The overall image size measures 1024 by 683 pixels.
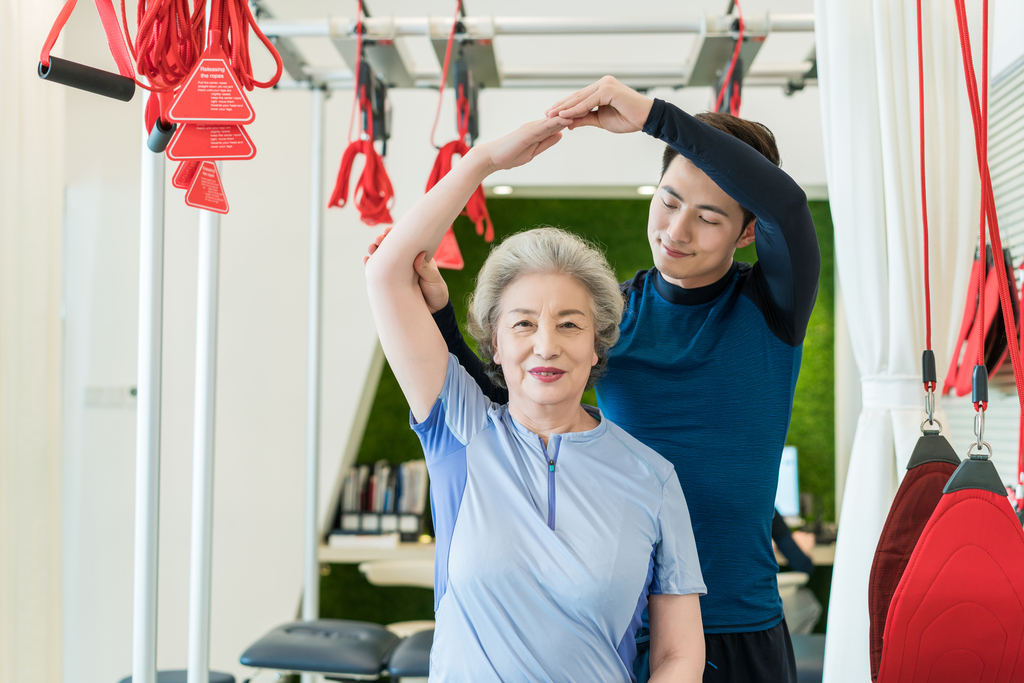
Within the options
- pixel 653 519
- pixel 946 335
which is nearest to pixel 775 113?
pixel 946 335

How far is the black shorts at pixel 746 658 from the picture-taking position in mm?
1263

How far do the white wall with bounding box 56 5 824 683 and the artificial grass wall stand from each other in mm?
702

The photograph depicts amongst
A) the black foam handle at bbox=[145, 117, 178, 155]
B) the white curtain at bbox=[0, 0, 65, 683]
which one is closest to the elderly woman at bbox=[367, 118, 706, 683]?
the black foam handle at bbox=[145, 117, 178, 155]

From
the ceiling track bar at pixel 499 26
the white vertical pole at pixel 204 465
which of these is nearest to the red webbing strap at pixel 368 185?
the ceiling track bar at pixel 499 26

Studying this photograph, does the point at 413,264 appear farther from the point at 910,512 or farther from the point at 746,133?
the point at 910,512

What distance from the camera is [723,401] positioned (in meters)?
1.32

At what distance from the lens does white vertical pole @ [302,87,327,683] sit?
9.18 ft

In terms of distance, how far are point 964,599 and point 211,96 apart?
1400mm

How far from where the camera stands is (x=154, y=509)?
136 centimetres

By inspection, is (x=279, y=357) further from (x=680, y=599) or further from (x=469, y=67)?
(x=680, y=599)

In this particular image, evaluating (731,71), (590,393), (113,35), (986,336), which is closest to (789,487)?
(590,393)

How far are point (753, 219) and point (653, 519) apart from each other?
1.91 feet

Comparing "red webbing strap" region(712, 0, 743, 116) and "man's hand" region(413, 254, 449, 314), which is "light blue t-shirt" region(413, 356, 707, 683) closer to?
"man's hand" region(413, 254, 449, 314)

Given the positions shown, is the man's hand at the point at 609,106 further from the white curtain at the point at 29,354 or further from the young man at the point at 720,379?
the white curtain at the point at 29,354
